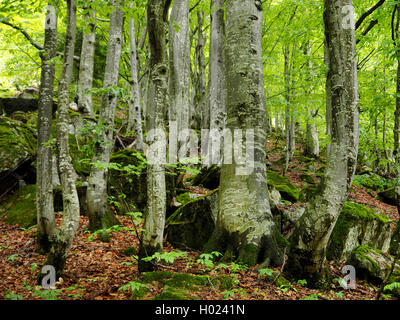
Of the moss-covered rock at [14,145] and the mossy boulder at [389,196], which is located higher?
the moss-covered rock at [14,145]

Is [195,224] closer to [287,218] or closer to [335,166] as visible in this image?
[287,218]

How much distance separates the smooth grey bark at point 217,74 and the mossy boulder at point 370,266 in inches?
213

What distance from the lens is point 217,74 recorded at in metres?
8.70

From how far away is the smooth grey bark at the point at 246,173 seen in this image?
3809 mm

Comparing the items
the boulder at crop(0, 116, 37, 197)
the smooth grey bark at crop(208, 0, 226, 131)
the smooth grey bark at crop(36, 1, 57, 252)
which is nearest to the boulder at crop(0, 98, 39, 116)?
the boulder at crop(0, 116, 37, 197)

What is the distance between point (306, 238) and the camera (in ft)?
11.2

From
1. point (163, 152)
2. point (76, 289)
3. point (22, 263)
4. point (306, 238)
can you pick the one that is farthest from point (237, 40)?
point (22, 263)

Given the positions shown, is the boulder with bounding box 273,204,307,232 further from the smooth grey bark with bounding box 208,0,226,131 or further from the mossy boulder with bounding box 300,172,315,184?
the mossy boulder with bounding box 300,172,315,184

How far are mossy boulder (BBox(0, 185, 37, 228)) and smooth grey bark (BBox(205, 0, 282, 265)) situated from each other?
504cm

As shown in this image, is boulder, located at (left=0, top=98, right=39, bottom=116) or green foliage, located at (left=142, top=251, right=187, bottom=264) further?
boulder, located at (left=0, top=98, right=39, bottom=116)

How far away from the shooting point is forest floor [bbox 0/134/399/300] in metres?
3.06

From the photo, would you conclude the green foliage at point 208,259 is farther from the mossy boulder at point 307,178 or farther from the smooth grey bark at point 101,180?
the mossy boulder at point 307,178

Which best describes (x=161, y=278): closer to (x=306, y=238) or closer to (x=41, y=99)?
(x=306, y=238)

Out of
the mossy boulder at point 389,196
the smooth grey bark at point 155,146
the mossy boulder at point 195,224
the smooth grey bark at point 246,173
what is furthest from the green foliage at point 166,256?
the mossy boulder at point 389,196
